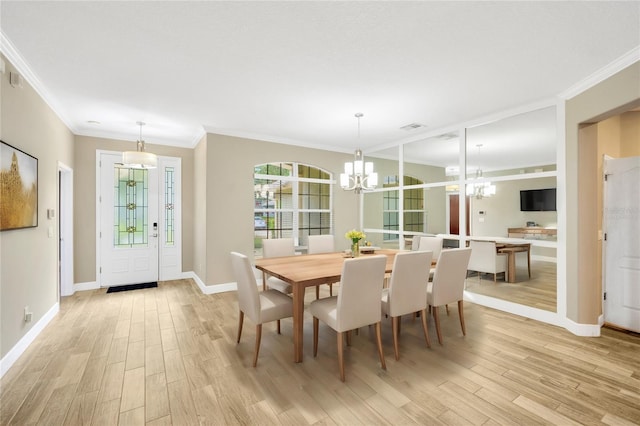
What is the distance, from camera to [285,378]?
2.27 meters

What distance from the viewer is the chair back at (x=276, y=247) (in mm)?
4012

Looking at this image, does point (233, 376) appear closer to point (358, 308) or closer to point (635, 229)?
point (358, 308)

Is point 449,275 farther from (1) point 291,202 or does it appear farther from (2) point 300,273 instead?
(1) point 291,202

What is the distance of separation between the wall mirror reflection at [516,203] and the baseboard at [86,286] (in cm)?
589

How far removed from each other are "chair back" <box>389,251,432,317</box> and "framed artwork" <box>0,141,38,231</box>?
10.4 ft

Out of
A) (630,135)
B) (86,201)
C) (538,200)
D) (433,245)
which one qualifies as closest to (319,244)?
(433,245)

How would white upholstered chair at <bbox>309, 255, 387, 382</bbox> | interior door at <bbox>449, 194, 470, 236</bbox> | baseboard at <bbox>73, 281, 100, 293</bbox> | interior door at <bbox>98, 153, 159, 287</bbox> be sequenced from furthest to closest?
interior door at <bbox>98, 153, 159, 287</bbox>, baseboard at <bbox>73, 281, 100, 293</bbox>, interior door at <bbox>449, 194, 470, 236</bbox>, white upholstered chair at <bbox>309, 255, 387, 382</bbox>

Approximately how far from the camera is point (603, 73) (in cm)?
270

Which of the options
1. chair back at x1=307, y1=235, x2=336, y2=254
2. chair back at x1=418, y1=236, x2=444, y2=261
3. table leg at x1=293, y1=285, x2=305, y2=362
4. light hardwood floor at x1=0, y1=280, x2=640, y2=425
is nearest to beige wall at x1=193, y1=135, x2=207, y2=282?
light hardwood floor at x1=0, y1=280, x2=640, y2=425

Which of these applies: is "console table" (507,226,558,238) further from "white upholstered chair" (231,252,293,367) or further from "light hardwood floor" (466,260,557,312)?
"white upholstered chair" (231,252,293,367)

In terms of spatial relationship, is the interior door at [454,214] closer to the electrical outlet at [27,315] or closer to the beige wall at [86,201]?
the electrical outlet at [27,315]

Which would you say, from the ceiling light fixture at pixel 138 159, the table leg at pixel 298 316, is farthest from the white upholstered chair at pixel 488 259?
the ceiling light fixture at pixel 138 159

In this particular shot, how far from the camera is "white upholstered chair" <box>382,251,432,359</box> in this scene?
A: 253cm

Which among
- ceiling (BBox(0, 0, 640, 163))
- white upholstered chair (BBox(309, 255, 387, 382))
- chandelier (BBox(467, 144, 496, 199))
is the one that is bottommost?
white upholstered chair (BBox(309, 255, 387, 382))
